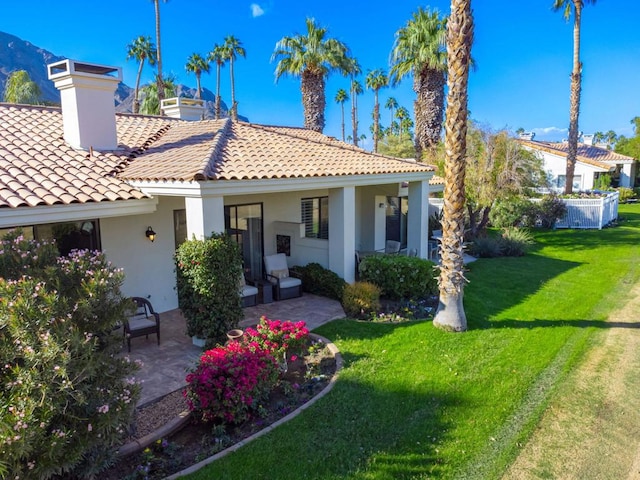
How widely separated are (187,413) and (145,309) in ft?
15.1

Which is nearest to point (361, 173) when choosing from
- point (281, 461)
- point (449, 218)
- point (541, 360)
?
point (449, 218)

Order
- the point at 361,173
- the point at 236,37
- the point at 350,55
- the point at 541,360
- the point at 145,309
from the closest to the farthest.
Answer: the point at 541,360, the point at 145,309, the point at 361,173, the point at 350,55, the point at 236,37

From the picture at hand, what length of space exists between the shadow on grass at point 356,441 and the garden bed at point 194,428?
387 millimetres

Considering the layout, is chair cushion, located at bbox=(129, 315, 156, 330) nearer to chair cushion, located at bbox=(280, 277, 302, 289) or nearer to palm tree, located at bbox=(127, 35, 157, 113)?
chair cushion, located at bbox=(280, 277, 302, 289)

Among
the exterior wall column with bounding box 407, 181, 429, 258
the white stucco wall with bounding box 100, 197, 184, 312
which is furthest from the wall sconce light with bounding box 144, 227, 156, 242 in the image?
the exterior wall column with bounding box 407, 181, 429, 258

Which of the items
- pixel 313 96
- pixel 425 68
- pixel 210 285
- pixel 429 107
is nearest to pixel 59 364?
pixel 210 285

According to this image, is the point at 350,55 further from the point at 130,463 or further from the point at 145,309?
the point at 130,463

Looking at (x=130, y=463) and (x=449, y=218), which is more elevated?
(x=449, y=218)

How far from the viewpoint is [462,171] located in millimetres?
10047

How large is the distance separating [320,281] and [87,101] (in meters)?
7.64

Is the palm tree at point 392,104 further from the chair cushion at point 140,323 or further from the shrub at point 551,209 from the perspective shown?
the chair cushion at point 140,323

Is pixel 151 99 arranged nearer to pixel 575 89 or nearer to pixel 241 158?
pixel 575 89

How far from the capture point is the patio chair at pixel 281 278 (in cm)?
1296

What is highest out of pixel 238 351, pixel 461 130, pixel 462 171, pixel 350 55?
pixel 350 55
